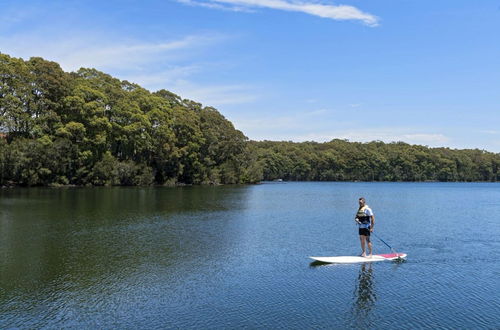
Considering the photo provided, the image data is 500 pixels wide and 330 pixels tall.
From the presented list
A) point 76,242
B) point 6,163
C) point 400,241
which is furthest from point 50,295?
point 6,163

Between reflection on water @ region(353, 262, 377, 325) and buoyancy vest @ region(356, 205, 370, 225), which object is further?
buoyancy vest @ region(356, 205, 370, 225)

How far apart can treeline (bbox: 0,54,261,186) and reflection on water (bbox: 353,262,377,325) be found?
2614 inches

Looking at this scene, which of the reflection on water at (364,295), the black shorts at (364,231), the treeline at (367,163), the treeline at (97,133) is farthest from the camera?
the treeline at (367,163)

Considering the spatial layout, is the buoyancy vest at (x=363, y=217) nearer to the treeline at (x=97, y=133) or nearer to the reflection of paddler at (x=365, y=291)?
the reflection of paddler at (x=365, y=291)

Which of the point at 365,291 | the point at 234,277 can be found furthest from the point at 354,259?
the point at 234,277

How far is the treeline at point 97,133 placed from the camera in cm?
7194

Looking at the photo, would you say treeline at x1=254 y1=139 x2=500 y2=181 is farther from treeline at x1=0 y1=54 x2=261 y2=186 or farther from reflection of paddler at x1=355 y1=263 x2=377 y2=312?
reflection of paddler at x1=355 y1=263 x2=377 y2=312

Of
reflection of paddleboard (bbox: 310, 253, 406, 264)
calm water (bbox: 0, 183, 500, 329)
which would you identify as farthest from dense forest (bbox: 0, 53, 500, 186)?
reflection of paddleboard (bbox: 310, 253, 406, 264)

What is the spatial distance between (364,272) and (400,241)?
380 inches

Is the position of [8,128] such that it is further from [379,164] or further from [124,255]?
[379,164]

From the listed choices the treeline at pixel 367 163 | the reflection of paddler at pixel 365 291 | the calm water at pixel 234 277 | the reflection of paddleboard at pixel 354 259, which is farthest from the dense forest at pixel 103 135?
the reflection of paddler at pixel 365 291

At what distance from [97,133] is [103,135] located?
1.45 meters

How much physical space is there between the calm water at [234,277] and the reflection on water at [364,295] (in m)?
0.04

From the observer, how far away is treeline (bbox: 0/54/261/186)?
7194cm
